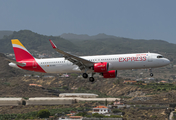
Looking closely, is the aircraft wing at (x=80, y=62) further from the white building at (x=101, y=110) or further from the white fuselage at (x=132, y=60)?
the white building at (x=101, y=110)

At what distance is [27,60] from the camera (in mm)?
68250

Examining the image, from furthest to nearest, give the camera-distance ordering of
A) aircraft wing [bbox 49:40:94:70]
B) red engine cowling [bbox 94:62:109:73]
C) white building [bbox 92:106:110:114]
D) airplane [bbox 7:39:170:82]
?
white building [bbox 92:106:110:114], airplane [bbox 7:39:170:82], aircraft wing [bbox 49:40:94:70], red engine cowling [bbox 94:62:109:73]

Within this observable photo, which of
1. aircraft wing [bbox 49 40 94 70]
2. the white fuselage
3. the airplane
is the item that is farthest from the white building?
aircraft wing [bbox 49 40 94 70]

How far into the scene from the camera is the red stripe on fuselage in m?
66.6

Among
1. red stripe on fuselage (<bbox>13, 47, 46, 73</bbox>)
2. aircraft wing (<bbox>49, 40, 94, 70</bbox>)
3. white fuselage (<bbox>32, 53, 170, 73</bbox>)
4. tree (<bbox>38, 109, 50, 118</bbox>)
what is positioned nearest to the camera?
aircraft wing (<bbox>49, 40, 94, 70</bbox>)

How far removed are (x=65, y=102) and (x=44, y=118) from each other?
87.0 ft

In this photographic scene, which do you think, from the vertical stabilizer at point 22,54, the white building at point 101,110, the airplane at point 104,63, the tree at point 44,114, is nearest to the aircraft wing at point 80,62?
the airplane at point 104,63

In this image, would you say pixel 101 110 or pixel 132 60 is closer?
pixel 132 60

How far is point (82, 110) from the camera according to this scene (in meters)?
123

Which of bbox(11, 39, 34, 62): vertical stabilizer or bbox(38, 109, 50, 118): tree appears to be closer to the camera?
bbox(11, 39, 34, 62): vertical stabilizer

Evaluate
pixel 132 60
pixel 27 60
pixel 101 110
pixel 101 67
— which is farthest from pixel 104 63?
pixel 101 110

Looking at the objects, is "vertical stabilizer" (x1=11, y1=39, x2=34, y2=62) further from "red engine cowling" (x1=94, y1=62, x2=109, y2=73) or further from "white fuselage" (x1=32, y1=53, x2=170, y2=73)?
"red engine cowling" (x1=94, y1=62, x2=109, y2=73)

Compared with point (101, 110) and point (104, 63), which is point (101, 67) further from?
point (101, 110)

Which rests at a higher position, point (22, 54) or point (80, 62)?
point (22, 54)
